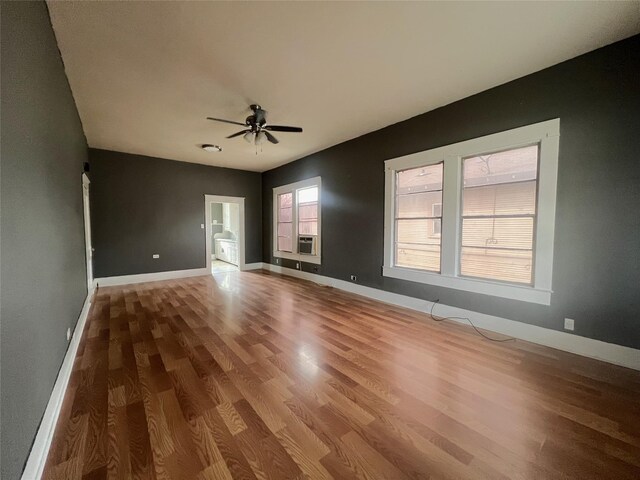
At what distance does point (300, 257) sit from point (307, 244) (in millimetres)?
404

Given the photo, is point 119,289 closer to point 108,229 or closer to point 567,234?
point 108,229

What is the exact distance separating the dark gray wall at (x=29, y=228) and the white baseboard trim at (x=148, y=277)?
3.79 meters

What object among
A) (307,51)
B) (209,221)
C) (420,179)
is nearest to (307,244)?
(209,221)

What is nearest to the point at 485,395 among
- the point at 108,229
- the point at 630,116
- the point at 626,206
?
the point at 626,206

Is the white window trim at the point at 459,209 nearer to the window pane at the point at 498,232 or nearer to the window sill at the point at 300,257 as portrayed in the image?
the window pane at the point at 498,232

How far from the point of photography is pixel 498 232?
308cm

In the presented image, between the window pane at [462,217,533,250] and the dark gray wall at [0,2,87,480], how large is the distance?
4.02 metres

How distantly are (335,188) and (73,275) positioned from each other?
417cm

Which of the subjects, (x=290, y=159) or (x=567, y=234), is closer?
(x=567, y=234)

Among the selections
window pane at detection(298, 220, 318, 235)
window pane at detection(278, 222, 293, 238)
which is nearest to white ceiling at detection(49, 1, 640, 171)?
window pane at detection(298, 220, 318, 235)

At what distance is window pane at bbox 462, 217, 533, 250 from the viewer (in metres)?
2.89

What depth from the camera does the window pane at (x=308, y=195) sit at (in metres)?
5.83

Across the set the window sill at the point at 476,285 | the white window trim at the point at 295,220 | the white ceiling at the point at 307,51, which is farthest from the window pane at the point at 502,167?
the white window trim at the point at 295,220

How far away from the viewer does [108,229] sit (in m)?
5.48
